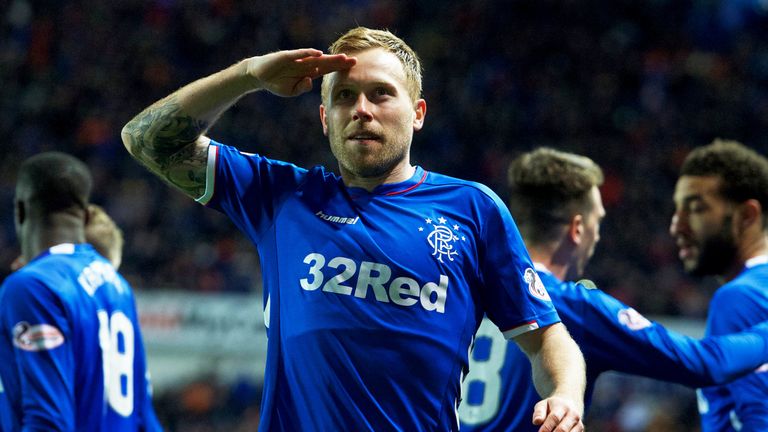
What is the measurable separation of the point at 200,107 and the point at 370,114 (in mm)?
579

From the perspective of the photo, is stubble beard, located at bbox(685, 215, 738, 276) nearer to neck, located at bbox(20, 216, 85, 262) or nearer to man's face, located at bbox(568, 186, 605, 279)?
man's face, located at bbox(568, 186, 605, 279)

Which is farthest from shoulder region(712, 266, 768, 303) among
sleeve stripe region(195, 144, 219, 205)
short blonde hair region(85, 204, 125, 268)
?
short blonde hair region(85, 204, 125, 268)

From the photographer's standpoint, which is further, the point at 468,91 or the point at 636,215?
the point at 468,91

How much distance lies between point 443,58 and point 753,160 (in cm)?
1386

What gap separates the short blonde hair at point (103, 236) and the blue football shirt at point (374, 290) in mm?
2149

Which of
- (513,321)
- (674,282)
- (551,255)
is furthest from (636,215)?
(513,321)

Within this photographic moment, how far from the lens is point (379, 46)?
3.56 m

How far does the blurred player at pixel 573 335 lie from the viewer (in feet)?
13.4

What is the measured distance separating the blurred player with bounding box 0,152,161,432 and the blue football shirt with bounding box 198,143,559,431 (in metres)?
1.40

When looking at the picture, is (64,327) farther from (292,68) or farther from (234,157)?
(292,68)

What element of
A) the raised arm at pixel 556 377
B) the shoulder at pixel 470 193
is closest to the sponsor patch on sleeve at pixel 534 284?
the raised arm at pixel 556 377

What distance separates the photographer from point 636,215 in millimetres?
15398

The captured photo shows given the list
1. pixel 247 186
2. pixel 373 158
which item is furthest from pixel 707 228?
pixel 247 186

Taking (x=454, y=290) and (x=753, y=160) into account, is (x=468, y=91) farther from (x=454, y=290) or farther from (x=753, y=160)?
(x=454, y=290)
